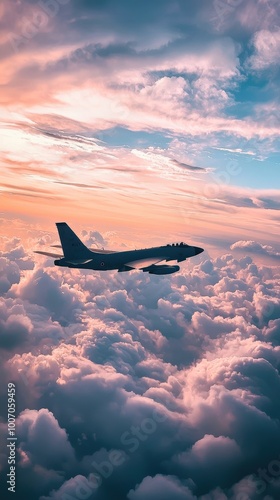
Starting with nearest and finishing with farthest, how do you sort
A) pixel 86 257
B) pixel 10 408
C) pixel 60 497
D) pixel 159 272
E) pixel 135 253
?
1. pixel 10 408
2. pixel 159 272
3. pixel 86 257
4. pixel 135 253
5. pixel 60 497

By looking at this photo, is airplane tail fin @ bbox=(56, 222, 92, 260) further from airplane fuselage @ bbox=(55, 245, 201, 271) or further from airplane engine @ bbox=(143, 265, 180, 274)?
airplane engine @ bbox=(143, 265, 180, 274)

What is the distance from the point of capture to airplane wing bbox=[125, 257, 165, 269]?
60.4m

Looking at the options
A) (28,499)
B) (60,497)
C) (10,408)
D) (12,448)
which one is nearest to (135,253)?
(10,408)

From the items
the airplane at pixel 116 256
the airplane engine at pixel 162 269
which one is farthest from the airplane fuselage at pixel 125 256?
the airplane engine at pixel 162 269

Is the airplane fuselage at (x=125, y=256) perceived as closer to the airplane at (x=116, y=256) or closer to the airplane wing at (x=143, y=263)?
the airplane at (x=116, y=256)

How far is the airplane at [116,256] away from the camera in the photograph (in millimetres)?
61781

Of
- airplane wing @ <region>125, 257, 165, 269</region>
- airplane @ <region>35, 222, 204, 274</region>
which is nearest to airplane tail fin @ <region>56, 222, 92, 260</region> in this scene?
airplane @ <region>35, 222, 204, 274</region>

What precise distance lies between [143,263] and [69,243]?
1833cm

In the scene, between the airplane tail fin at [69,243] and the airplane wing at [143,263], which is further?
the airplane tail fin at [69,243]

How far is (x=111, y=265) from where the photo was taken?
67.6 meters

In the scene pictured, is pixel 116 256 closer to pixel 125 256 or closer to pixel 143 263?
pixel 125 256

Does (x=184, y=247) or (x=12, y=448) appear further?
(x=184, y=247)

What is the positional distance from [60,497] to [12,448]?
664 ft

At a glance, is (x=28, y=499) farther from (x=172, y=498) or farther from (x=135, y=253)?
(x=135, y=253)
